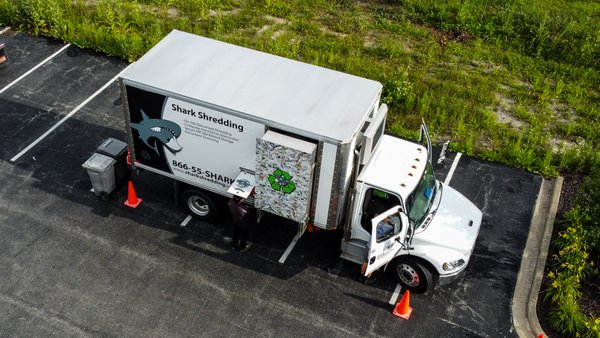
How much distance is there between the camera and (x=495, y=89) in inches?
734

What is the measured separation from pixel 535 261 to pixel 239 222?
633cm

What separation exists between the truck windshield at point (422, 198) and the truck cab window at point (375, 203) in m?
0.36

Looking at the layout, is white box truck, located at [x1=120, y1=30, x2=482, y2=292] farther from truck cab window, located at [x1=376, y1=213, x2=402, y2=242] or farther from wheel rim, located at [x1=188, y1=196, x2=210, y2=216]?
wheel rim, located at [x1=188, y1=196, x2=210, y2=216]

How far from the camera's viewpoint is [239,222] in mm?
12766

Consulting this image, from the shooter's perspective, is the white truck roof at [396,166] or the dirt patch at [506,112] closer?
the white truck roof at [396,166]

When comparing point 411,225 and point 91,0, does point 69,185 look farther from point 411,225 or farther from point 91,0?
point 91,0

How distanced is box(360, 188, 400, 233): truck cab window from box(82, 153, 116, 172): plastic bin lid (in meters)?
5.71

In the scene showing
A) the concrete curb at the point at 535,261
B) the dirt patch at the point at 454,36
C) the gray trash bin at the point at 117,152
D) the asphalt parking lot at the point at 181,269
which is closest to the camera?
the asphalt parking lot at the point at 181,269

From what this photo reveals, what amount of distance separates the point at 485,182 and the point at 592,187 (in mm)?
2379

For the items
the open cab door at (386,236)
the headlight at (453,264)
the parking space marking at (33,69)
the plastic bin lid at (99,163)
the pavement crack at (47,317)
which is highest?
the open cab door at (386,236)

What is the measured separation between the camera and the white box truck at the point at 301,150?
11516 mm

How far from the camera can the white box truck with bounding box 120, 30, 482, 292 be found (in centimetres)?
1152

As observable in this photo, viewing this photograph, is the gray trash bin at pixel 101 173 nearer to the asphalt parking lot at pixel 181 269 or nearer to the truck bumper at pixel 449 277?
the asphalt parking lot at pixel 181 269

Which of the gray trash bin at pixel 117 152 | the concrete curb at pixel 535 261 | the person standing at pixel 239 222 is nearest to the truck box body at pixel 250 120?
the person standing at pixel 239 222
